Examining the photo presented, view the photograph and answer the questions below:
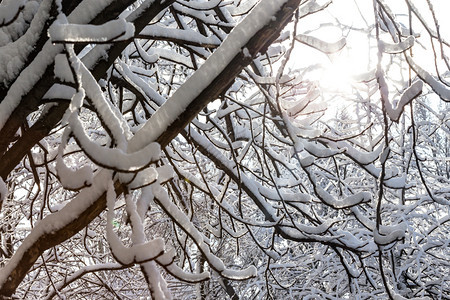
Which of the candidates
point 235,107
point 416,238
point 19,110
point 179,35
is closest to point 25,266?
point 19,110

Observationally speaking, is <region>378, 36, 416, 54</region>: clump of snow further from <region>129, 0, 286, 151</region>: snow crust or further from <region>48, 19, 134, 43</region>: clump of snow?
<region>48, 19, 134, 43</region>: clump of snow

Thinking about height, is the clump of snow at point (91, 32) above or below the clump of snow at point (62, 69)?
below

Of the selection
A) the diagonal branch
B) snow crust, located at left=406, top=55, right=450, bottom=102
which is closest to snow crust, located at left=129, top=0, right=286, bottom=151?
the diagonal branch

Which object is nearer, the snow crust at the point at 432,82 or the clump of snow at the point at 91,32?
the clump of snow at the point at 91,32

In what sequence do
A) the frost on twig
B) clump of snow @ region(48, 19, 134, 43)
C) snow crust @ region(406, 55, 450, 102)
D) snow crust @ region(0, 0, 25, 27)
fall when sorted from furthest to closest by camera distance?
the frost on twig → snow crust @ region(406, 55, 450, 102) → snow crust @ region(0, 0, 25, 27) → clump of snow @ region(48, 19, 134, 43)

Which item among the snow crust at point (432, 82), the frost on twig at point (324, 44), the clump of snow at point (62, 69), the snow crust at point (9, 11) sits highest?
the frost on twig at point (324, 44)

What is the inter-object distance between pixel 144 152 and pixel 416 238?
16.9 feet

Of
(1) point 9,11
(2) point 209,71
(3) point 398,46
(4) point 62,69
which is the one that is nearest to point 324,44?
(3) point 398,46

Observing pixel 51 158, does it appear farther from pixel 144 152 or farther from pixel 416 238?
pixel 416 238

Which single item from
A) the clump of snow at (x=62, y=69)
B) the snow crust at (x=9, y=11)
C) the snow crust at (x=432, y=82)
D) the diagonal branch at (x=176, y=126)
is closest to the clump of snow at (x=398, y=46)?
the snow crust at (x=432, y=82)

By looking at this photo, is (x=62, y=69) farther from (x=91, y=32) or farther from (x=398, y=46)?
(x=398, y=46)

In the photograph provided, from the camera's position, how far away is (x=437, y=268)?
20.3ft

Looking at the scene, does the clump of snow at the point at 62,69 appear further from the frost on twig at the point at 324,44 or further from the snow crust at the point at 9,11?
the frost on twig at the point at 324,44

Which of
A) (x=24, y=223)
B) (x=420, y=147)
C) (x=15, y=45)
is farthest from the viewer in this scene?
(x=420, y=147)
